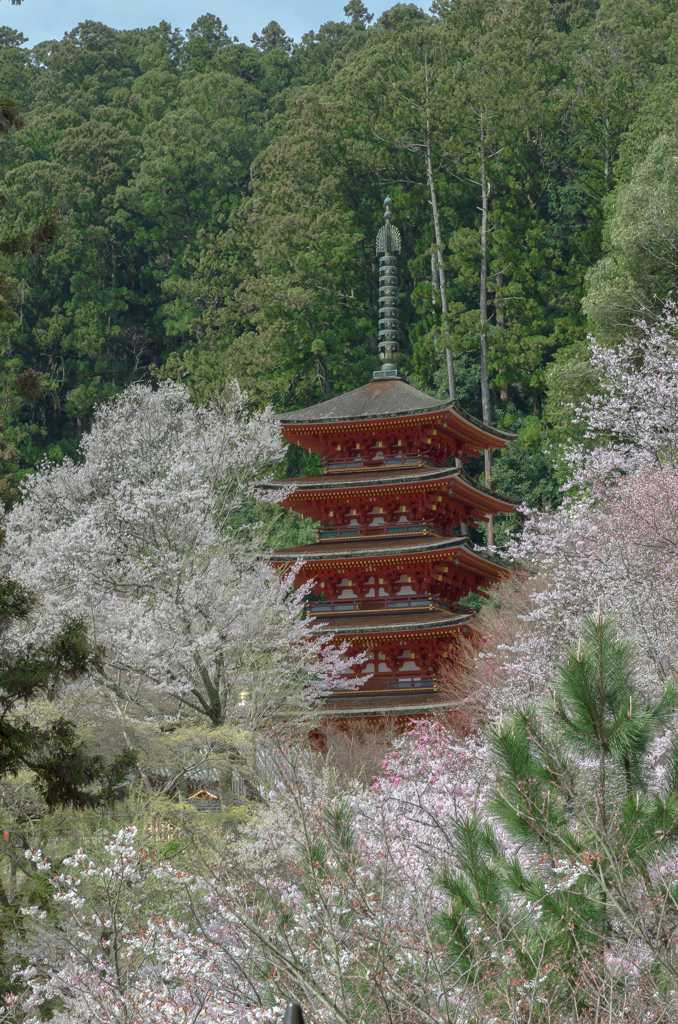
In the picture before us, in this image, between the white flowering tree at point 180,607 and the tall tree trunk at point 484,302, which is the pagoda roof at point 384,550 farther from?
the tall tree trunk at point 484,302

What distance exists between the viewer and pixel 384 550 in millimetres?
20609

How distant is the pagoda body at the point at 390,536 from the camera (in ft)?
66.9

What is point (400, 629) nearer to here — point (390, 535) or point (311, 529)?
point (390, 535)

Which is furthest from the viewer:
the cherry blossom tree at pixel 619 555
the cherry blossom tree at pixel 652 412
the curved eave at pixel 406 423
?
the curved eave at pixel 406 423

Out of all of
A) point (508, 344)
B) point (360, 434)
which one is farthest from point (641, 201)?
point (360, 434)

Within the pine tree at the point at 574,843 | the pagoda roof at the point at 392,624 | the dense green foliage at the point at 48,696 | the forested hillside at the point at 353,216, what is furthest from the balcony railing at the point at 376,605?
the pine tree at the point at 574,843

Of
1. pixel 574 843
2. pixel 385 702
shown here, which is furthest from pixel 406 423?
pixel 574 843

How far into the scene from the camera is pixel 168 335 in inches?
1618

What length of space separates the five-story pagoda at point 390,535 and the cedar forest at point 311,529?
29 centimetres

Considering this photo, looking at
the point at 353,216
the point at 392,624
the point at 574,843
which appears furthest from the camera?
the point at 353,216

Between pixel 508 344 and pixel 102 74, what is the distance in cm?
2817

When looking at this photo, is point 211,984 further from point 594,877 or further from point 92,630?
point 92,630

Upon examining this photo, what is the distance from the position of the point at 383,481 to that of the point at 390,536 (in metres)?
1.18

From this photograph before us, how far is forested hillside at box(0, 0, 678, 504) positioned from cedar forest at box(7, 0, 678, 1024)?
0.16 m
